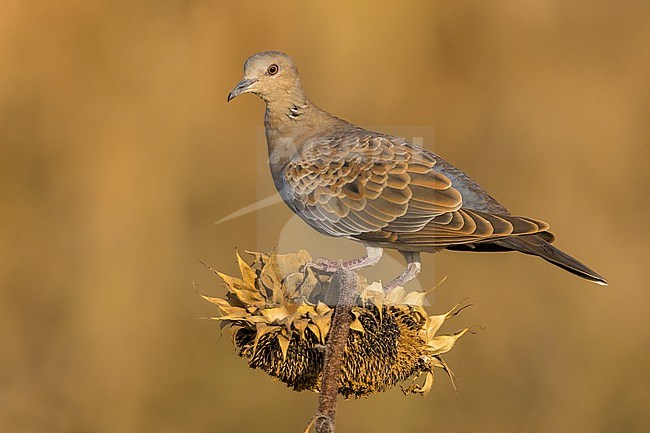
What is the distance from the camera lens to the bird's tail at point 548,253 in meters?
4.04

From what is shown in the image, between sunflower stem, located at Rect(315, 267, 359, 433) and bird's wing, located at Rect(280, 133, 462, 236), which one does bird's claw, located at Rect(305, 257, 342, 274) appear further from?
bird's wing, located at Rect(280, 133, 462, 236)

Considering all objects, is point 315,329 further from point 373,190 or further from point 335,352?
point 373,190

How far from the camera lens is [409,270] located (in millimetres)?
4449

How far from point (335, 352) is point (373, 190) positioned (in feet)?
4.21

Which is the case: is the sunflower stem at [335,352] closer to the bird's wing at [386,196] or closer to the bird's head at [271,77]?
the bird's wing at [386,196]

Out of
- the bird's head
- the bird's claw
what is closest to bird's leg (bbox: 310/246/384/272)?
the bird's claw

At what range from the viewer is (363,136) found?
483cm

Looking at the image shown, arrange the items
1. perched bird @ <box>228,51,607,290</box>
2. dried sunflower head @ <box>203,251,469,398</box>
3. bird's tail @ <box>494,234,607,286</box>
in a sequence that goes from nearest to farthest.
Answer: dried sunflower head @ <box>203,251,469,398</box>, bird's tail @ <box>494,234,607,286</box>, perched bird @ <box>228,51,607,290</box>

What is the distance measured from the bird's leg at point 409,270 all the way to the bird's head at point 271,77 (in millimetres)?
1037

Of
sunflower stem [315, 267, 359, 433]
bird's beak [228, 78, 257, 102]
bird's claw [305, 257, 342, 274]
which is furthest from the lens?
bird's beak [228, 78, 257, 102]

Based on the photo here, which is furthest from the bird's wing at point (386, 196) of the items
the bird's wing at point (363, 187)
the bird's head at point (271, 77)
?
the bird's head at point (271, 77)

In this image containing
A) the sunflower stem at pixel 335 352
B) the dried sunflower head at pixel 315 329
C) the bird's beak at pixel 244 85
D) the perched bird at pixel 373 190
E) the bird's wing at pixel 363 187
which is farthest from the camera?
the bird's beak at pixel 244 85

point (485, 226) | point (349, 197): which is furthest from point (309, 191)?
point (485, 226)

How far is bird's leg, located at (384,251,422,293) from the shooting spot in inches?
168
